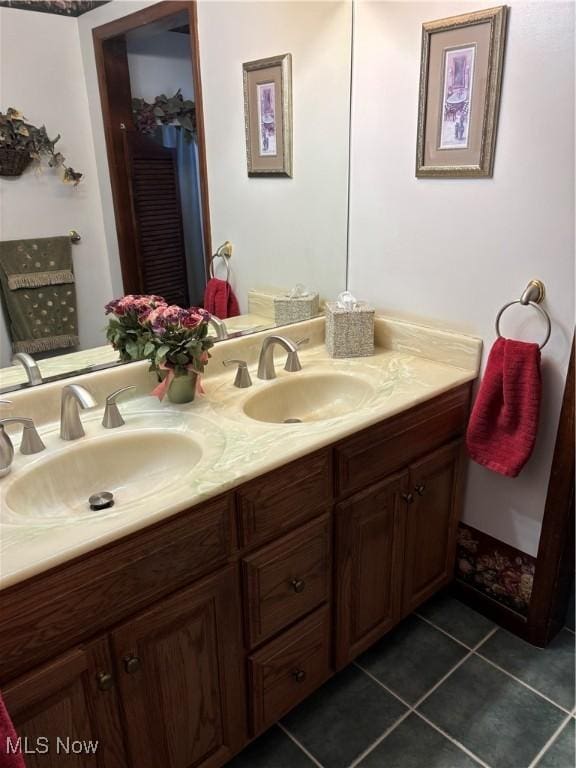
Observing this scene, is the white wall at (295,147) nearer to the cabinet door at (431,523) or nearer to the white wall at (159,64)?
the white wall at (159,64)

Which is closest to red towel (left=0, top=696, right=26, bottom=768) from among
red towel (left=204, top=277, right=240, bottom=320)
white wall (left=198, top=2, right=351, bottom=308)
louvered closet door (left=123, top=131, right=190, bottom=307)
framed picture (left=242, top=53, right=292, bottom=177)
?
louvered closet door (left=123, top=131, right=190, bottom=307)

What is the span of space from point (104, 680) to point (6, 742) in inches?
10.0

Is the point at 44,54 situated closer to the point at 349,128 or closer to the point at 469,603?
the point at 349,128

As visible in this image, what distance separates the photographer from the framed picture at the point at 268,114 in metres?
1.72

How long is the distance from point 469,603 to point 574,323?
1.06 metres

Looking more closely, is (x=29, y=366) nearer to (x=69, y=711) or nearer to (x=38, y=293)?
(x=38, y=293)

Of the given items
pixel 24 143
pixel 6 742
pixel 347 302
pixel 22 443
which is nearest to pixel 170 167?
pixel 24 143

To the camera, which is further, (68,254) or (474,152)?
(474,152)

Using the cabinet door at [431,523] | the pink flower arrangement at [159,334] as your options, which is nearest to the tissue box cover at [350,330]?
the cabinet door at [431,523]

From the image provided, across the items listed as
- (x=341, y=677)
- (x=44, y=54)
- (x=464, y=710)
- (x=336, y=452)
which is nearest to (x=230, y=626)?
(x=336, y=452)

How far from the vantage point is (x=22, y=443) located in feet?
4.11

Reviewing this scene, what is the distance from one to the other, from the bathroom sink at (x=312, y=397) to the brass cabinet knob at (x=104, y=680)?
2.57 ft

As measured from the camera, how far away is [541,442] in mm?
1640

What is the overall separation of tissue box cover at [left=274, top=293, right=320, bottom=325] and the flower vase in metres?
0.52
